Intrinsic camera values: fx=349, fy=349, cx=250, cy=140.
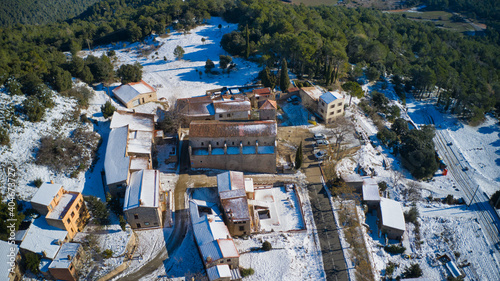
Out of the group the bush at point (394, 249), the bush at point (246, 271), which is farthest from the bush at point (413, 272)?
the bush at point (246, 271)

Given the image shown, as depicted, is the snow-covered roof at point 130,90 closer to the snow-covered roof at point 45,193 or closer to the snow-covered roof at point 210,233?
the snow-covered roof at point 45,193

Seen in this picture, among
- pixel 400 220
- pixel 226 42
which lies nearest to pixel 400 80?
pixel 226 42

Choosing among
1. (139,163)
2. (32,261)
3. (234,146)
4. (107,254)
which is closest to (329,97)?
(234,146)

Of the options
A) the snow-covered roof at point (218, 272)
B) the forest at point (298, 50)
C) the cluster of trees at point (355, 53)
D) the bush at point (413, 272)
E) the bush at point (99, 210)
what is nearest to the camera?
the snow-covered roof at point (218, 272)

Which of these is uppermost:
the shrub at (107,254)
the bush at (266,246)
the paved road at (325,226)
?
the shrub at (107,254)

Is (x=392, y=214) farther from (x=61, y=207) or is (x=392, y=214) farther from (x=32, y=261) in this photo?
(x=32, y=261)

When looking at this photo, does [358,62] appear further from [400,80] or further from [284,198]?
[284,198]
